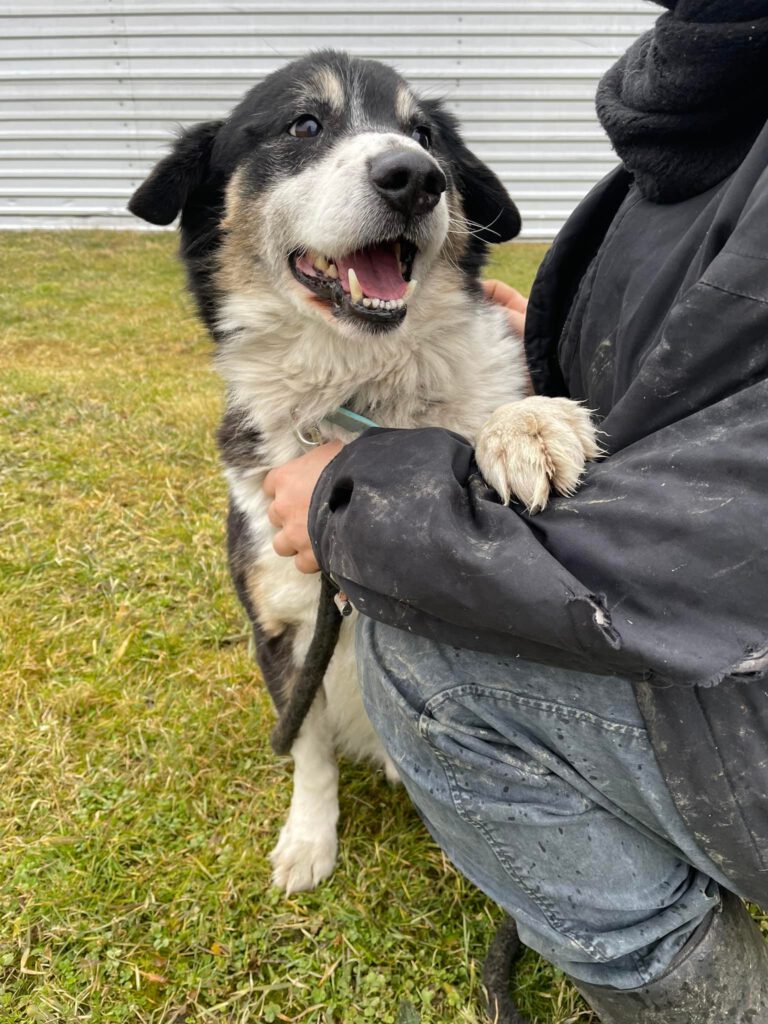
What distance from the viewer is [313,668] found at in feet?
5.53

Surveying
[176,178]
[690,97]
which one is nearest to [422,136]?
[176,178]

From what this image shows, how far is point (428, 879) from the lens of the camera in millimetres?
1809

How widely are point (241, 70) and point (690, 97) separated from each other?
1093 centimetres

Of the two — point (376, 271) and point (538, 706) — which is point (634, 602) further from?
point (376, 271)

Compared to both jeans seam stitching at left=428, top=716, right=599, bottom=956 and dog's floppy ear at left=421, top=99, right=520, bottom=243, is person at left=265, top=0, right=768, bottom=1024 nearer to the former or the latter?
jeans seam stitching at left=428, top=716, right=599, bottom=956

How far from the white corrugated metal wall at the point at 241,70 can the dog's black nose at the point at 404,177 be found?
9.49m

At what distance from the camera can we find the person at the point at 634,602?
0.95 m

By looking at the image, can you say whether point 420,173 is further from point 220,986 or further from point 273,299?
point 220,986

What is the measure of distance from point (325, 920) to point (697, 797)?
1.03m

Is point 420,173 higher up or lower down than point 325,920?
higher up

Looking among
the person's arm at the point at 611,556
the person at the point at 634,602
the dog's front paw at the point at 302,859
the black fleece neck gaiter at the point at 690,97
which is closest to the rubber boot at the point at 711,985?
the person at the point at 634,602

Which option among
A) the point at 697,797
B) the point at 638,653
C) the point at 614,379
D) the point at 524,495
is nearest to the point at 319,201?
the point at 614,379

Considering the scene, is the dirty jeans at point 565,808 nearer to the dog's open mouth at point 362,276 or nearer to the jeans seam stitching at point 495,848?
the jeans seam stitching at point 495,848

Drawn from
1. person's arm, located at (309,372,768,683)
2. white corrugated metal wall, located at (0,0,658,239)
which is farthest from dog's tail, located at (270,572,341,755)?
white corrugated metal wall, located at (0,0,658,239)
